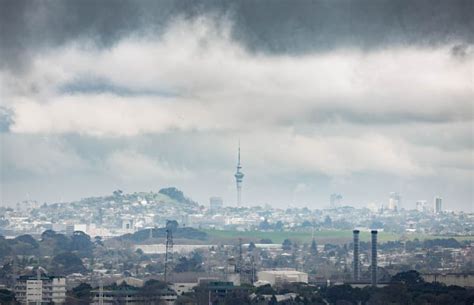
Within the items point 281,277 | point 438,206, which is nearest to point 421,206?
point 438,206

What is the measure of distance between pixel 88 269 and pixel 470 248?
2702 cm

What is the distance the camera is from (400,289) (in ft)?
160

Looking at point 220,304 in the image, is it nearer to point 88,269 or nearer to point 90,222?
point 88,269

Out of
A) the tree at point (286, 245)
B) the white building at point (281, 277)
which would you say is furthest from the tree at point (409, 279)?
the tree at point (286, 245)

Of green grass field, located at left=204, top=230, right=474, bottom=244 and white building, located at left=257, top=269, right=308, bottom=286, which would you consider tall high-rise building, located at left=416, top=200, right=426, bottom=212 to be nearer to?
green grass field, located at left=204, top=230, right=474, bottom=244

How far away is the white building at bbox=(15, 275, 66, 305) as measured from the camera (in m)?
50.2

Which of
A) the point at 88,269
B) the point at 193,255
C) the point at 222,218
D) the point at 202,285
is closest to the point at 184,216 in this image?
the point at 222,218

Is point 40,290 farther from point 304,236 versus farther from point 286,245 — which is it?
point 304,236

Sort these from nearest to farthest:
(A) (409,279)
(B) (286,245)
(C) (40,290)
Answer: (C) (40,290) → (A) (409,279) → (B) (286,245)

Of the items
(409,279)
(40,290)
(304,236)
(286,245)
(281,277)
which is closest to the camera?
(40,290)

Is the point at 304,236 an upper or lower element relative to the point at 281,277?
upper

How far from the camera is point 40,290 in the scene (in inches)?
2034

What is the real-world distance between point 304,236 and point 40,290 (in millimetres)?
74434

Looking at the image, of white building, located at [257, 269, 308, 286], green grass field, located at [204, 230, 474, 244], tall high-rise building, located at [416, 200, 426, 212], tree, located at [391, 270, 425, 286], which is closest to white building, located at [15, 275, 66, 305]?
white building, located at [257, 269, 308, 286]
